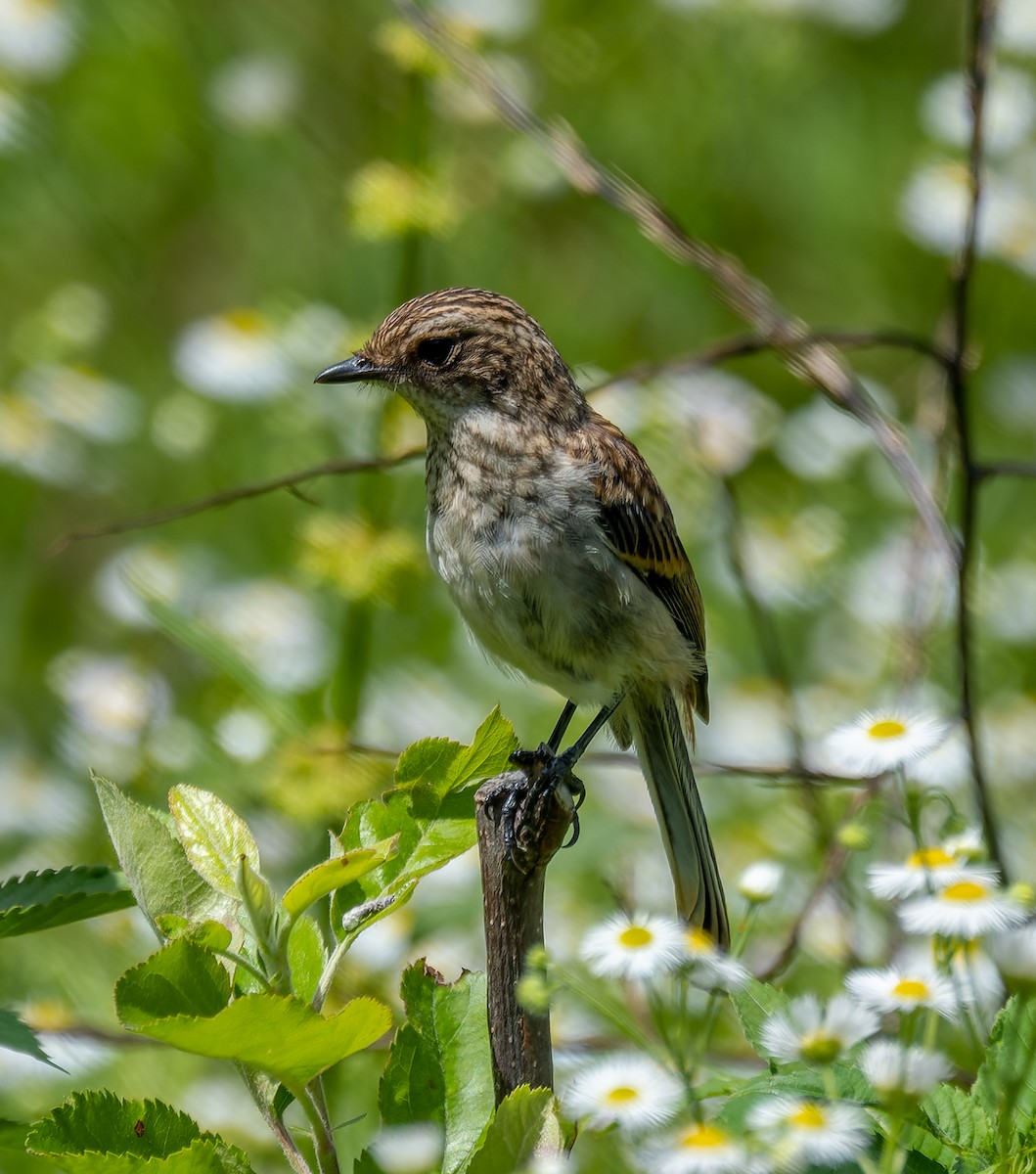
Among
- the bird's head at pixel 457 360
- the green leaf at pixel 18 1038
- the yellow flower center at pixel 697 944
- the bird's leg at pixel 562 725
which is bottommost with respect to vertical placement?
the green leaf at pixel 18 1038

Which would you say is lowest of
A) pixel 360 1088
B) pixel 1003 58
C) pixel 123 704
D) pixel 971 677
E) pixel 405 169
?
pixel 360 1088

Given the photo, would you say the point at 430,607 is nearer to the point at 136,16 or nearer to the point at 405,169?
the point at 405,169

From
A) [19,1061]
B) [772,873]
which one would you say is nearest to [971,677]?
[772,873]

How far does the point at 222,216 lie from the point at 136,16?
945mm

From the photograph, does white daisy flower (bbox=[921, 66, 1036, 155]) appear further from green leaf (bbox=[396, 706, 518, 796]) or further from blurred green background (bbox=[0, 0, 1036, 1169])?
green leaf (bbox=[396, 706, 518, 796])

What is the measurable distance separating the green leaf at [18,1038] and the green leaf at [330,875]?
12.0 inches

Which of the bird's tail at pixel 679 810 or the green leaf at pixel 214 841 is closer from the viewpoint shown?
the green leaf at pixel 214 841

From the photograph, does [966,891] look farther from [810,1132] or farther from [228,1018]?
[228,1018]

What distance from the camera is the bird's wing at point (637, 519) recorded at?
336 cm

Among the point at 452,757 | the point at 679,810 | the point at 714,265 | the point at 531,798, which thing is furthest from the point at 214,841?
the point at 679,810

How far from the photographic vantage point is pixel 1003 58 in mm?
6801

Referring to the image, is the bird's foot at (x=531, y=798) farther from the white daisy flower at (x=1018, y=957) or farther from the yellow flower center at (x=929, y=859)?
the white daisy flower at (x=1018, y=957)

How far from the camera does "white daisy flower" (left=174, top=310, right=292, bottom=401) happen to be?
5738mm

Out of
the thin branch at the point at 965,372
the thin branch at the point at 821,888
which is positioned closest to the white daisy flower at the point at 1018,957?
the thin branch at the point at 821,888
